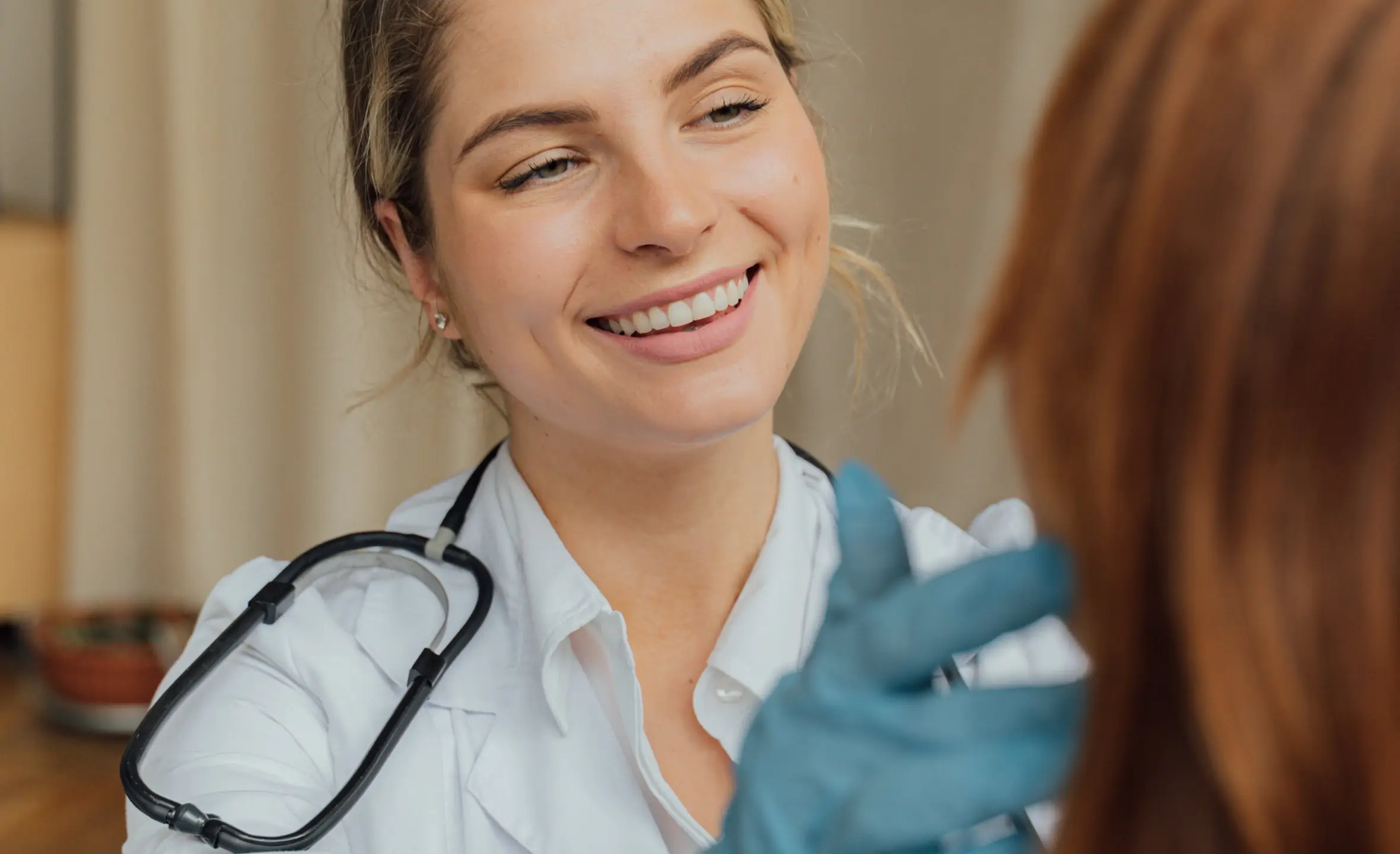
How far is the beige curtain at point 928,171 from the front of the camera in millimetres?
2059

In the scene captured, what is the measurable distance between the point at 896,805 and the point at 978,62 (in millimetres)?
1761

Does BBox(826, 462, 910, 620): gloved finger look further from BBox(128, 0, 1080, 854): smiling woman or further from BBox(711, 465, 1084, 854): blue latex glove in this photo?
BBox(128, 0, 1080, 854): smiling woman

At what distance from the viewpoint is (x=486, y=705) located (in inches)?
41.5

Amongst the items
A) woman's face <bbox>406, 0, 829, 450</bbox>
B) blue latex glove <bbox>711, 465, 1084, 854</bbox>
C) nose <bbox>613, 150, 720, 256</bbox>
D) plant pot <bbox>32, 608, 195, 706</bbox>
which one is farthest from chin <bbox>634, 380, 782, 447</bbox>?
plant pot <bbox>32, 608, 195, 706</bbox>

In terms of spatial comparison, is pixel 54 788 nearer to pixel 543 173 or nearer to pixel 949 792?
pixel 543 173

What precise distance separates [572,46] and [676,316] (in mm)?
208

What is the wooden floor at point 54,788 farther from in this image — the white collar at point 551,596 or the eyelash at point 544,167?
the eyelash at point 544,167

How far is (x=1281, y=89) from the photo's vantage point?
37 cm

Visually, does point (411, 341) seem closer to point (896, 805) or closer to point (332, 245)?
point (332, 245)

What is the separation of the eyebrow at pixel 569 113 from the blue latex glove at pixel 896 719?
51 cm

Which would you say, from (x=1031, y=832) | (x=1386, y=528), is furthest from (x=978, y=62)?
(x=1386, y=528)

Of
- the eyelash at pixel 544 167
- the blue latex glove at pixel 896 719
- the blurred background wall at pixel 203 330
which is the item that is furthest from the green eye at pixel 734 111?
the blurred background wall at pixel 203 330

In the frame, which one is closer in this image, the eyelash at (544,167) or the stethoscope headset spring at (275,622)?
the stethoscope headset spring at (275,622)

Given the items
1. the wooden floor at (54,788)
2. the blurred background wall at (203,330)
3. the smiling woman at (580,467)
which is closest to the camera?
the smiling woman at (580,467)
